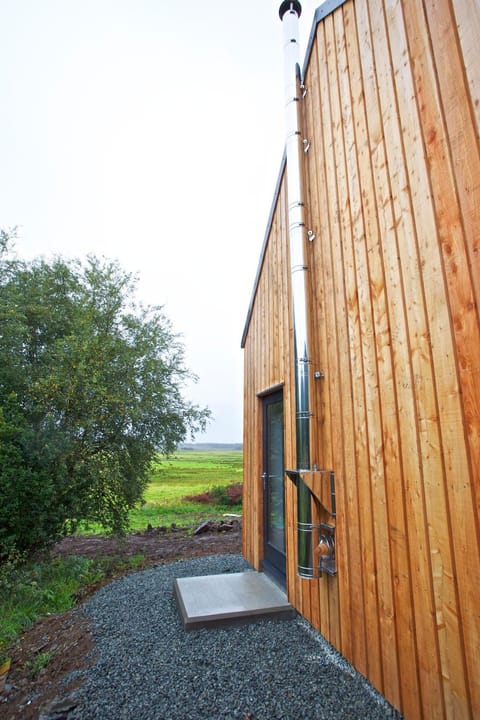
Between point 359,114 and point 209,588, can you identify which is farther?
point 209,588

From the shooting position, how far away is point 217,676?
6.77 feet

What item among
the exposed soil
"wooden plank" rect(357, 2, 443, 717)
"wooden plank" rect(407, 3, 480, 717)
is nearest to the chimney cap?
"wooden plank" rect(357, 2, 443, 717)

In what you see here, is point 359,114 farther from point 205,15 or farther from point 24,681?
point 205,15

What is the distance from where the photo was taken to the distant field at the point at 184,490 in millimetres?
8664

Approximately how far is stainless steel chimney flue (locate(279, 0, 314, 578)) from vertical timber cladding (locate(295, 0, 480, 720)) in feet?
0.49

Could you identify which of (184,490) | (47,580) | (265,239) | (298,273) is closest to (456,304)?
(298,273)

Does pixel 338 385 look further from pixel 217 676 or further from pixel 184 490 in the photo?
pixel 184 490

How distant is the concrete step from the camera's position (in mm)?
2656

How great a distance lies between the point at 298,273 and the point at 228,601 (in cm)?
264

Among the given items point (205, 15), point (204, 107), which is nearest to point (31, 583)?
point (205, 15)

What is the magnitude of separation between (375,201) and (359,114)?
2.11 ft

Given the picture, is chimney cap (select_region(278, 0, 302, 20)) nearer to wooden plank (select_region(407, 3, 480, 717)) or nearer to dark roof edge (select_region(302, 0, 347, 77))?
dark roof edge (select_region(302, 0, 347, 77))

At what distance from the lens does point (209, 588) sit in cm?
321

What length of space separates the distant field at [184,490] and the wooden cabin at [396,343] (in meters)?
4.98
